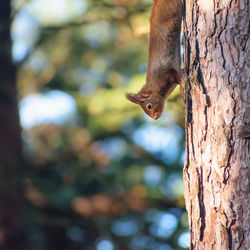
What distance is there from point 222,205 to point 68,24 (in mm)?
3588

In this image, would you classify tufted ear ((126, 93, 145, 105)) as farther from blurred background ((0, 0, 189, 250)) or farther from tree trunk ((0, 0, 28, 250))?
tree trunk ((0, 0, 28, 250))

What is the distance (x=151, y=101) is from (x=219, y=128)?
31.5 inches

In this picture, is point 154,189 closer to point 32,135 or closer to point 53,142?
point 53,142

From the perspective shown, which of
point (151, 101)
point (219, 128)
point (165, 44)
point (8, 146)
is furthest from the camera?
point (8, 146)

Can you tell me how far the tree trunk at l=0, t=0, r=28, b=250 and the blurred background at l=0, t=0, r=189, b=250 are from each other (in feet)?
0.42

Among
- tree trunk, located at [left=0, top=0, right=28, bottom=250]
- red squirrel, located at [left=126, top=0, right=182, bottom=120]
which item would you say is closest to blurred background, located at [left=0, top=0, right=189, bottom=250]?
tree trunk, located at [left=0, top=0, right=28, bottom=250]

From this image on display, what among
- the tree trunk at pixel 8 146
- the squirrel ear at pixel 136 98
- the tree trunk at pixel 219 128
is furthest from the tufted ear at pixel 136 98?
the tree trunk at pixel 8 146

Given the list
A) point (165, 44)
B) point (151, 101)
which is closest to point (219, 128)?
point (165, 44)

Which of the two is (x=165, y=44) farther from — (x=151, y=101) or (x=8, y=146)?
(x=8, y=146)

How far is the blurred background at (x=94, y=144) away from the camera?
15.0ft

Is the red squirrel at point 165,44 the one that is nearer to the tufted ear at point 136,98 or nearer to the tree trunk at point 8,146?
the tufted ear at point 136,98

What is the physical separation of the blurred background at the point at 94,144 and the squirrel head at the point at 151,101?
1130 mm

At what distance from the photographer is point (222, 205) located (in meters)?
1.62

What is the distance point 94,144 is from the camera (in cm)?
611
